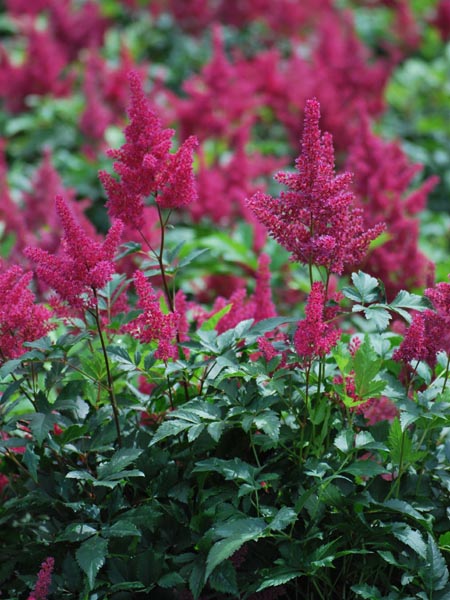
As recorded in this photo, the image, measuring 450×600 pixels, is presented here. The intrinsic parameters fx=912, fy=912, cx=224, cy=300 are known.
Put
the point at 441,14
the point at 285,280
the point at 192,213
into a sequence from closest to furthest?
the point at 285,280 → the point at 192,213 → the point at 441,14

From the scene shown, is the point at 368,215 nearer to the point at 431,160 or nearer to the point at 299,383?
the point at 299,383

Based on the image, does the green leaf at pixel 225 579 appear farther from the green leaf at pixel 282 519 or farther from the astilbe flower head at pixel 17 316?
the astilbe flower head at pixel 17 316

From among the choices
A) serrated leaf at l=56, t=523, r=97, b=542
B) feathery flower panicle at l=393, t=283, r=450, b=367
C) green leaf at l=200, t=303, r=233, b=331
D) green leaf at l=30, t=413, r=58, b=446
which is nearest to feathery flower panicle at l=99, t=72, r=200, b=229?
green leaf at l=200, t=303, r=233, b=331

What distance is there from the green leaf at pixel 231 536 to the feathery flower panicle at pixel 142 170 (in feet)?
2.56

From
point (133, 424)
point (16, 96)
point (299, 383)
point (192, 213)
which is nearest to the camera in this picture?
point (299, 383)

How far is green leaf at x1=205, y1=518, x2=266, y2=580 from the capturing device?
1.90m

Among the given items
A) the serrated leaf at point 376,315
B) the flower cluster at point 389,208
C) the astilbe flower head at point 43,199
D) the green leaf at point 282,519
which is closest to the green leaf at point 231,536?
the green leaf at point 282,519

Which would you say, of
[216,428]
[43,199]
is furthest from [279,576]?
[43,199]

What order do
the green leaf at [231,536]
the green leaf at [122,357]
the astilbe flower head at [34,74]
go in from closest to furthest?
the green leaf at [231,536]
the green leaf at [122,357]
the astilbe flower head at [34,74]

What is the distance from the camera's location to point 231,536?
196 cm

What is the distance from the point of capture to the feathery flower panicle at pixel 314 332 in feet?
6.63

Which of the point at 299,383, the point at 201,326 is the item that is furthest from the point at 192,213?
the point at 299,383

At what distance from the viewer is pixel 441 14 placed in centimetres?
721

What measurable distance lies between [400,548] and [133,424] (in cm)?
79
